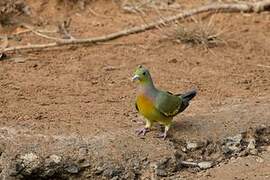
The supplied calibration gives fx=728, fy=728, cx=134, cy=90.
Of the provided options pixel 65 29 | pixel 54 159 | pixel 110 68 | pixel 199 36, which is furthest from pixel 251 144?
pixel 65 29

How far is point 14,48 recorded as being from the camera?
7.18 m

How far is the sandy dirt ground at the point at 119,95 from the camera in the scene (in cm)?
523

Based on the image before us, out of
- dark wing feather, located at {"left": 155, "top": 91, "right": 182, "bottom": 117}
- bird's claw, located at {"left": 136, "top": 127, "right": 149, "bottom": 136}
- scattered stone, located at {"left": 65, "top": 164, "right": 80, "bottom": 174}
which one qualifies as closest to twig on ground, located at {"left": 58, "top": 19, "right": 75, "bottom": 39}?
bird's claw, located at {"left": 136, "top": 127, "right": 149, "bottom": 136}

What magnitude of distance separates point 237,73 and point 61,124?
2.05 meters

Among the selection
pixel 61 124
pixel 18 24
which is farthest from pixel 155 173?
pixel 18 24

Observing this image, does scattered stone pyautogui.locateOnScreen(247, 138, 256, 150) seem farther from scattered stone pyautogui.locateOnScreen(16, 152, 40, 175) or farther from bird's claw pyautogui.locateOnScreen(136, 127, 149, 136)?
scattered stone pyautogui.locateOnScreen(16, 152, 40, 175)

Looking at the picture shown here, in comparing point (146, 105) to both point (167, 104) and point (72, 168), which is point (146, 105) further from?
point (72, 168)

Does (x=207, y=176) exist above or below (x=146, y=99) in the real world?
below

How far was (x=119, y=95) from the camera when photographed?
6.29 m

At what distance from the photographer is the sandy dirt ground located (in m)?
5.23

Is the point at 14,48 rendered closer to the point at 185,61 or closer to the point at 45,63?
the point at 45,63

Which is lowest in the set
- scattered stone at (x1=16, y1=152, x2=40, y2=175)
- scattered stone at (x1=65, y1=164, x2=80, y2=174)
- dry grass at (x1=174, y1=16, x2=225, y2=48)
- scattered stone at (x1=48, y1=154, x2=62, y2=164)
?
scattered stone at (x1=16, y1=152, x2=40, y2=175)

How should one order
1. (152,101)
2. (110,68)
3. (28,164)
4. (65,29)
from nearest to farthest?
(28,164) → (152,101) → (110,68) → (65,29)

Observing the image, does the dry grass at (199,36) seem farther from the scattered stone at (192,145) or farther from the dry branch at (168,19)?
the scattered stone at (192,145)
